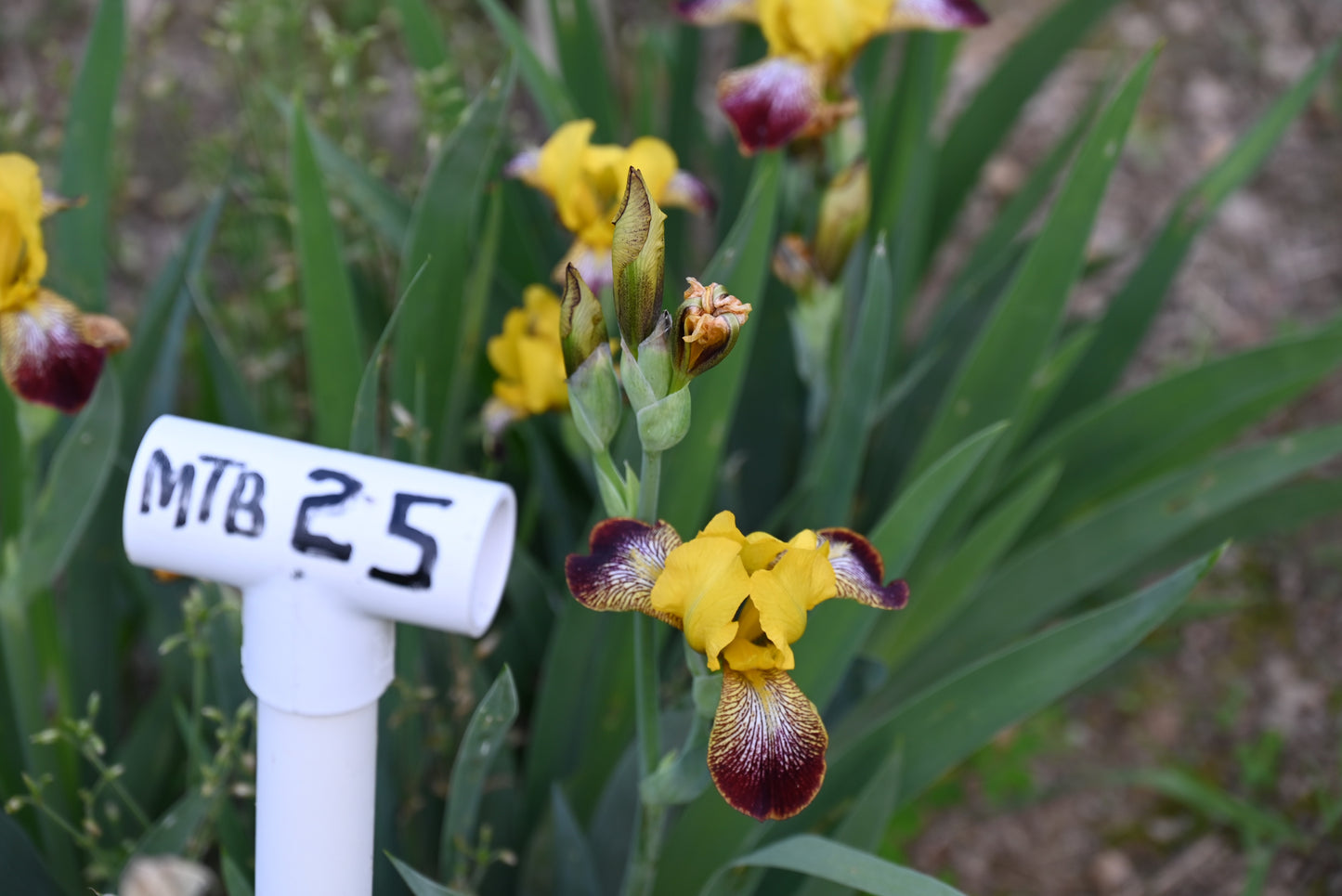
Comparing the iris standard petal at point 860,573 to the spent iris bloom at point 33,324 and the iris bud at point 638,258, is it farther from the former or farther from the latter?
the spent iris bloom at point 33,324

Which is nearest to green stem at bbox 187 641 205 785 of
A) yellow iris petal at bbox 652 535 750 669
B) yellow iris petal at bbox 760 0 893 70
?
yellow iris petal at bbox 652 535 750 669

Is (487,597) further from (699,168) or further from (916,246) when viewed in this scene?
(699,168)

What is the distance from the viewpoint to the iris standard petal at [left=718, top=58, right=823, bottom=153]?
108cm

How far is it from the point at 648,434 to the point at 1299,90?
1100mm

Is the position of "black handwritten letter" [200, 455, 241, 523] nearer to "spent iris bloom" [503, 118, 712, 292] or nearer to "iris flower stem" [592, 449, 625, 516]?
"iris flower stem" [592, 449, 625, 516]

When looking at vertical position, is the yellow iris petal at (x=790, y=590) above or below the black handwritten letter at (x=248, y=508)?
below

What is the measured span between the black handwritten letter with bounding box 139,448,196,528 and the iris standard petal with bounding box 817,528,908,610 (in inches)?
14.7

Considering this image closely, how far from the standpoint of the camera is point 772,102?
1091 mm

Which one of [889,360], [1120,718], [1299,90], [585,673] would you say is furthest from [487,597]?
[1120,718]

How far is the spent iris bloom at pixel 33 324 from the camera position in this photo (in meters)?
0.81

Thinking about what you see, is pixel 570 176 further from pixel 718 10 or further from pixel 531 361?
pixel 718 10

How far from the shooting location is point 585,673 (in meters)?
1.10

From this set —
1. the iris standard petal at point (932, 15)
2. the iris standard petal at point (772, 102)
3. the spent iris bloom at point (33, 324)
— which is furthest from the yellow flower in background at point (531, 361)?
the iris standard petal at point (932, 15)

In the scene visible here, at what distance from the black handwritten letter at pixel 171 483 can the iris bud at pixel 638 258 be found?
0.26m
